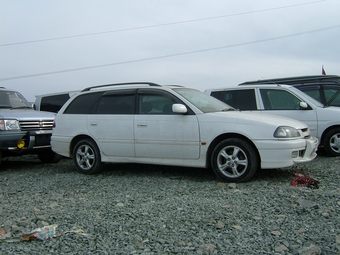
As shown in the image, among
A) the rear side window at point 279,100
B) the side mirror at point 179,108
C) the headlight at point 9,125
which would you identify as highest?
the rear side window at point 279,100

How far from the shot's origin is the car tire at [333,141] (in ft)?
27.4

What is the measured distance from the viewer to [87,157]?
7.31 metres

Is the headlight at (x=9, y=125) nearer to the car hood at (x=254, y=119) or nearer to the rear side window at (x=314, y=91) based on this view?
the car hood at (x=254, y=119)

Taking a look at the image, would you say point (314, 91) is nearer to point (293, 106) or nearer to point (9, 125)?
point (293, 106)

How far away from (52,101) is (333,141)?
8024 mm

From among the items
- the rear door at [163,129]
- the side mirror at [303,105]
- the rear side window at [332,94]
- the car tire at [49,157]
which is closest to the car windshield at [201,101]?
the rear door at [163,129]

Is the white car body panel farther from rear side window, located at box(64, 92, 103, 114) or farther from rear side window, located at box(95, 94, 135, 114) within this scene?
rear side window, located at box(64, 92, 103, 114)

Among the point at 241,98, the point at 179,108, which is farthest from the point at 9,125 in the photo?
the point at 241,98

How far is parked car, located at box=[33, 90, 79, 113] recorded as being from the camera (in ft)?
38.8

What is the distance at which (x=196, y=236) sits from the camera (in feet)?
12.2

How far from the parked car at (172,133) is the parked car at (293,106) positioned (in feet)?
6.47

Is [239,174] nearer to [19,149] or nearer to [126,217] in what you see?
[126,217]

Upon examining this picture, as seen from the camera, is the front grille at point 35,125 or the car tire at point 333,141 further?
the car tire at point 333,141

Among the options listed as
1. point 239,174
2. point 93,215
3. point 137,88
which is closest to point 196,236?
point 93,215
